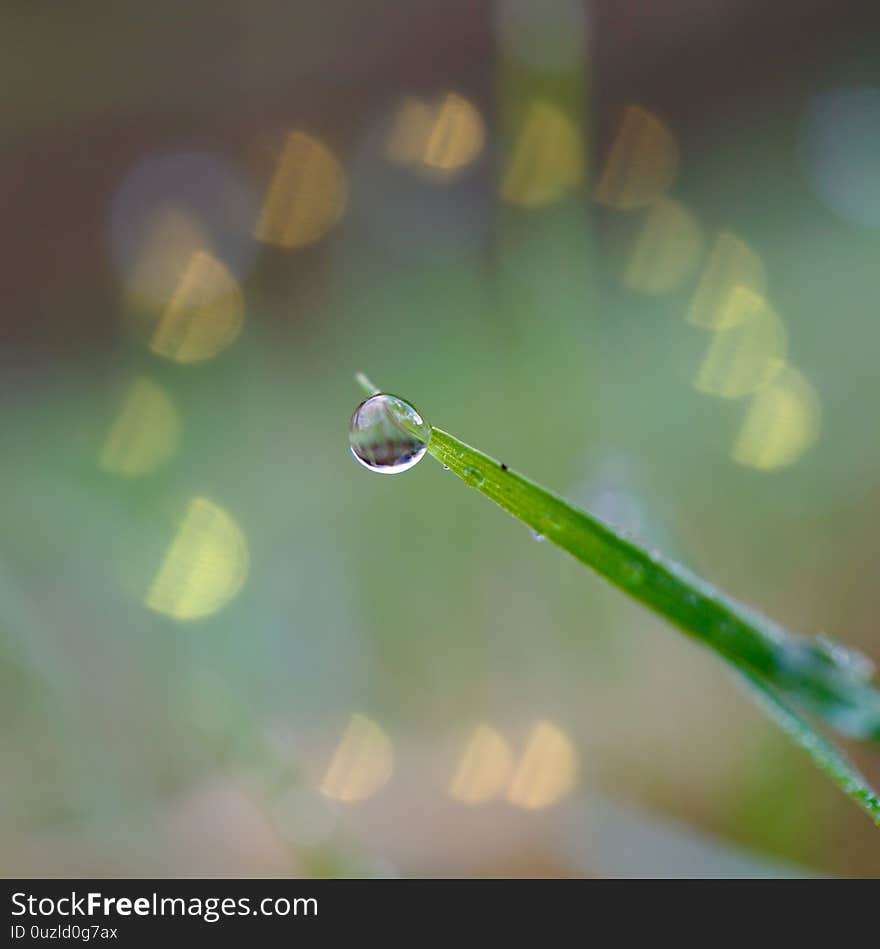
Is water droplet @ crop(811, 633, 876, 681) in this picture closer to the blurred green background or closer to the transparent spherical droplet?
the transparent spherical droplet

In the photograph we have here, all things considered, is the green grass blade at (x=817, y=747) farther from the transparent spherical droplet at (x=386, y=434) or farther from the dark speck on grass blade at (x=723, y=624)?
the transparent spherical droplet at (x=386, y=434)

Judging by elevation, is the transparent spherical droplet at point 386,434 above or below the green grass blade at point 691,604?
above

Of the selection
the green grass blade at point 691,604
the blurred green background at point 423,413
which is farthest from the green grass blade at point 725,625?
the blurred green background at point 423,413

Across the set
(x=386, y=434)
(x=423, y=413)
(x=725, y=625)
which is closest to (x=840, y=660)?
(x=725, y=625)

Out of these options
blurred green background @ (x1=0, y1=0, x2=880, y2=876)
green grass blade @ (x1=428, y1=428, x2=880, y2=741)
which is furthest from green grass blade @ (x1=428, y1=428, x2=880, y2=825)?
blurred green background @ (x1=0, y1=0, x2=880, y2=876)

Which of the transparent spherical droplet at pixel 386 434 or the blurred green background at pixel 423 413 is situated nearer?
the transparent spherical droplet at pixel 386 434

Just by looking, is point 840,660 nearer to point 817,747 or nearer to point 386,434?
point 817,747

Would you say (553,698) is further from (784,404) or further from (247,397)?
(247,397)
